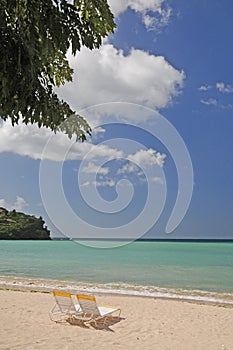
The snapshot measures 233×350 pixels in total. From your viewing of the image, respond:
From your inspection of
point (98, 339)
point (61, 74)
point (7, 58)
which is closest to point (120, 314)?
point (98, 339)

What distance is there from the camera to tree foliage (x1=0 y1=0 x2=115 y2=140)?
6.73 ft

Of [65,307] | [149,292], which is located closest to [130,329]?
[65,307]

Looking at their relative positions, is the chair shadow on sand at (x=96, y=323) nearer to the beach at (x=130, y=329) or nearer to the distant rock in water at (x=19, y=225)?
the beach at (x=130, y=329)

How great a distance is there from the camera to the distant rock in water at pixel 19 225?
3435 inches

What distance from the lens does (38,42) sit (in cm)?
210

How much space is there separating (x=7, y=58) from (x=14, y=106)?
32 cm

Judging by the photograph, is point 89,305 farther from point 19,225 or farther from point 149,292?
point 19,225

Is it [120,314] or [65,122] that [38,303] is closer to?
[120,314]

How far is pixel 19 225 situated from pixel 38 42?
298 feet

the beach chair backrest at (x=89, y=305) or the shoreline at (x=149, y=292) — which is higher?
the beach chair backrest at (x=89, y=305)

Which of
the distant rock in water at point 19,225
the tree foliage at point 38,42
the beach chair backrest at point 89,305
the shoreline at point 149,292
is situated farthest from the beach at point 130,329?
the distant rock in water at point 19,225

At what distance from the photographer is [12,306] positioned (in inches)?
392

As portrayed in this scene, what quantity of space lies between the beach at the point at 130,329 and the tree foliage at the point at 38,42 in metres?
4.64

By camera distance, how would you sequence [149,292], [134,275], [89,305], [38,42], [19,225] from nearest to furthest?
[38,42] < [89,305] < [149,292] < [134,275] < [19,225]
